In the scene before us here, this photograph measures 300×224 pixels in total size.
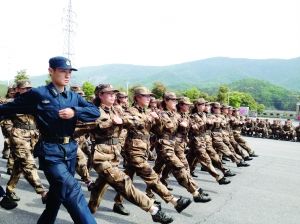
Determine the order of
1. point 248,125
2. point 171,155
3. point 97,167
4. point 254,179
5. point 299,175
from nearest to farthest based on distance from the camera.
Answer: point 97,167
point 171,155
point 254,179
point 299,175
point 248,125

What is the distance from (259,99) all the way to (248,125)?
13652 centimetres

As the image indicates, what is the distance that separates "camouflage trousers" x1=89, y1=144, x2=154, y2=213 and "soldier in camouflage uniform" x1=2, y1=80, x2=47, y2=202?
2.92 ft

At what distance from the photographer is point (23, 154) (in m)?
6.14

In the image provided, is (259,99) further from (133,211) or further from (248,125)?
(133,211)

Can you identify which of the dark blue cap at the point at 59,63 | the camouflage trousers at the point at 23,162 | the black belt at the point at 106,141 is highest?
the dark blue cap at the point at 59,63

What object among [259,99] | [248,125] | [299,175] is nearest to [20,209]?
[299,175]

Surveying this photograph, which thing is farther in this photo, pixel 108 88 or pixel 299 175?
pixel 299 175

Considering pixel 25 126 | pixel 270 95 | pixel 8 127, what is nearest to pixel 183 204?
pixel 25 126

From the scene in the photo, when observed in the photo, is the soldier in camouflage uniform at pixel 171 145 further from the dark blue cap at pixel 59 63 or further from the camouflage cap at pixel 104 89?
the dark blue cap at pixel 59 63

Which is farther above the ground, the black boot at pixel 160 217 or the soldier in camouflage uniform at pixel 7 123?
the soldier in camouflage uniform at pixel 7 123

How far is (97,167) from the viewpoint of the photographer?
5.19 m

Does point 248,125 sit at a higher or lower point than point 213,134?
lower

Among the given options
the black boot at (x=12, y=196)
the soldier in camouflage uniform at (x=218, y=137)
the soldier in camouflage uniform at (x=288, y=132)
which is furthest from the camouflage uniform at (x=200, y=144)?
the soldier in camouflage uniform at (x=288, y=132)

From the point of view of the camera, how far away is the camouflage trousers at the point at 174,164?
6.15 metres
